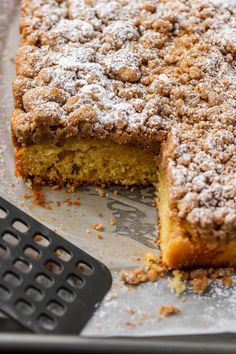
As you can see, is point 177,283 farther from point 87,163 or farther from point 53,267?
point 87,163

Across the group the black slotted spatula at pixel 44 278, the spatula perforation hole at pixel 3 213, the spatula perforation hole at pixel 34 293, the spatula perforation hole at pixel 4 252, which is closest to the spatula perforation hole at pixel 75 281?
the black slotted spatula at pixel 44 278

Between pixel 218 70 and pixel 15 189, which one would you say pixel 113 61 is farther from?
pixel 15 189

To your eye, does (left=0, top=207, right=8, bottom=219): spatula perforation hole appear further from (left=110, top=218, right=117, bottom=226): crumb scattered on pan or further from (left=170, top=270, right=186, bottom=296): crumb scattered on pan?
(left=170, top=270, right=186, bottom=296): crumb scattered on pan

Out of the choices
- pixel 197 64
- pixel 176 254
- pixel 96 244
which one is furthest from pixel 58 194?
pixel 197 64

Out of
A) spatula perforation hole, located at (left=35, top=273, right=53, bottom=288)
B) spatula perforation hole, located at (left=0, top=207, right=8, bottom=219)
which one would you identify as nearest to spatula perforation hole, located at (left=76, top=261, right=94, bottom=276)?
spatula perforation hole, located at (left=35, top=273, right=53, bottom=288)

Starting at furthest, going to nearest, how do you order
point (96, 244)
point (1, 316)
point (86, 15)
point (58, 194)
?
1. point (86, 15)
2. point (58, 194)
3. point (96, 244)
4. point (1, 316)

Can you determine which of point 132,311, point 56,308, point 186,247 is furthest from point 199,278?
point 56,308
